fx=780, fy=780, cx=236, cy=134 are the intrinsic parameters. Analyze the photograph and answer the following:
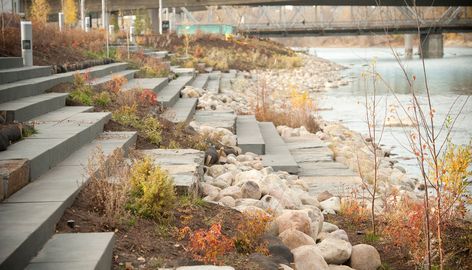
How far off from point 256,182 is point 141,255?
113 inches

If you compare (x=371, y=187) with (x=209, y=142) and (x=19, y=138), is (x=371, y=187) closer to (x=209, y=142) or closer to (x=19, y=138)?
(x=209, y=142)

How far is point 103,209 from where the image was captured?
6.26m

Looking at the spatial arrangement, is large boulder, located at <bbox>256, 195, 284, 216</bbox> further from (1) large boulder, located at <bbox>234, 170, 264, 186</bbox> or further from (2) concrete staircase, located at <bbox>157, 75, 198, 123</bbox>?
(2) concrete staircase, located at <bbox>157, 75, 198, 123</bbox>

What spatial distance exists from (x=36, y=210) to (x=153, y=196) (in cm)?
107

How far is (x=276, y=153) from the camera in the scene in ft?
37.3

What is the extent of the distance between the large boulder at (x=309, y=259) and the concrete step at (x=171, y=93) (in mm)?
7699

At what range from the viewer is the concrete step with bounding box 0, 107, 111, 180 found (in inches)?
269

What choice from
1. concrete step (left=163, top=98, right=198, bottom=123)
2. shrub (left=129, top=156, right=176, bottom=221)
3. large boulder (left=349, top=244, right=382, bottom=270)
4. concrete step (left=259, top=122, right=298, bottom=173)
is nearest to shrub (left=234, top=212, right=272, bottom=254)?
shrub (left=129, top=156, right=176, bottom=221)

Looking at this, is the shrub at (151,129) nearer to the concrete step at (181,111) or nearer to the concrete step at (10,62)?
the concrete step at (181,111)

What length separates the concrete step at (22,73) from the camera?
1083cm

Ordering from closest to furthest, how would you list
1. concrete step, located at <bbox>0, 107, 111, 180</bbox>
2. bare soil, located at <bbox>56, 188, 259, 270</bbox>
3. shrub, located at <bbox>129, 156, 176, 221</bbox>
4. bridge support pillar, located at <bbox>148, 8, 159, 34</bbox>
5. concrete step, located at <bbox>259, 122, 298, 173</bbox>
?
1. bare soil, located at <bbox>56, 188, 259, 270</bbox>
2. shrub, located at <bbox>129, 156, 176, 221</bbox>
3. concrete step, located at <bbox>0, 107, 111, 180</bbox>
4. concrete step, located at <bbox>259, 122, 298, 173</bbox>
5. bridge support pillar, located at <bbox>148, 8, 159, 34</bbox>

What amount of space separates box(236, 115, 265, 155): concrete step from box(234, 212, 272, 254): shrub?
4.83 m

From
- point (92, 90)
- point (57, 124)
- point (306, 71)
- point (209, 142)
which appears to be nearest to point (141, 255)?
point (57, 124)

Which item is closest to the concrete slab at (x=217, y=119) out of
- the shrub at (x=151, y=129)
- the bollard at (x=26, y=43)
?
the shrub at (x=151, y=129)
